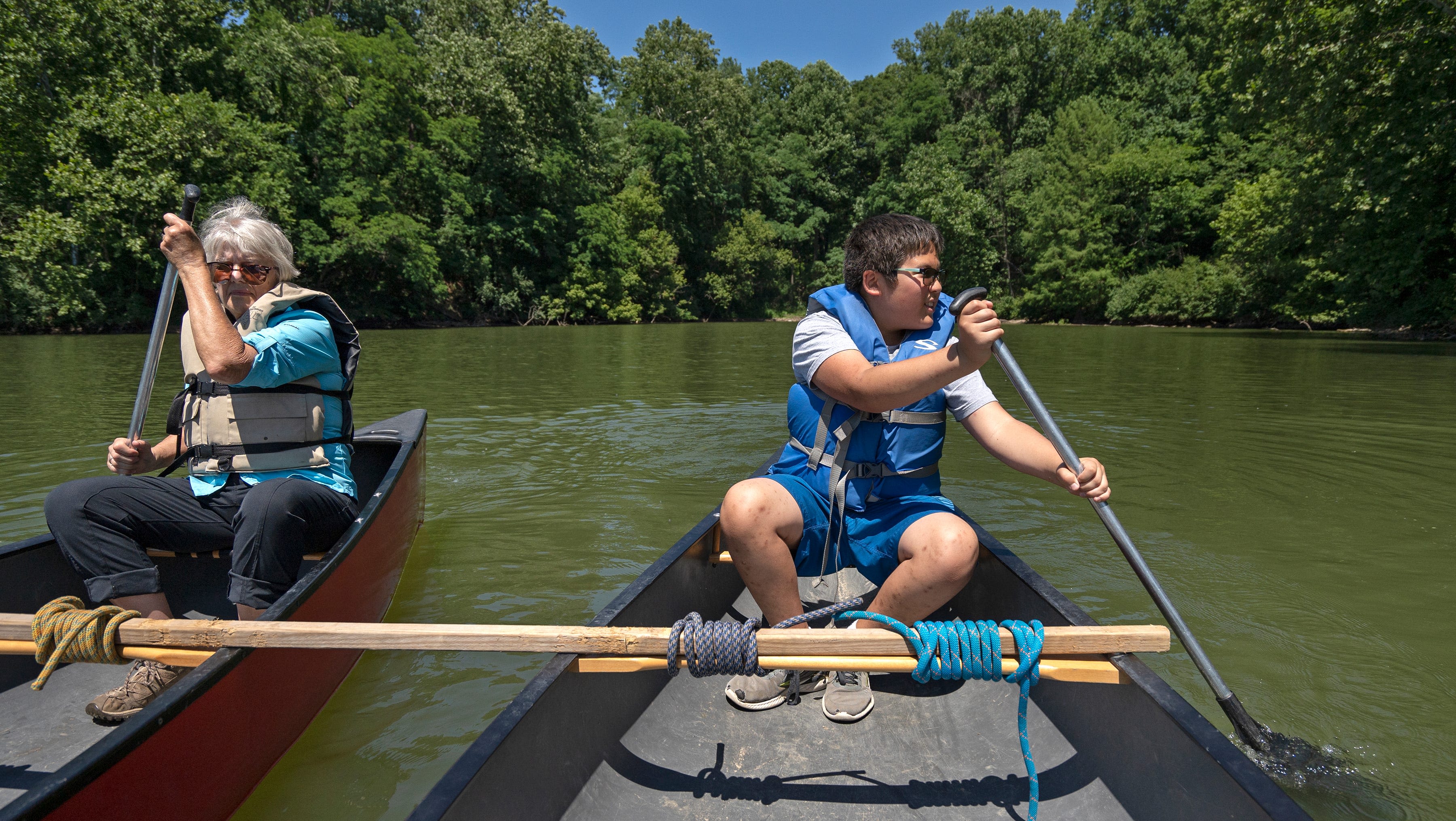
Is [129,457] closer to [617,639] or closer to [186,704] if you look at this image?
[186,704]

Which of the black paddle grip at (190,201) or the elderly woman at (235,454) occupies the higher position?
the black paddle grip at (190,201)

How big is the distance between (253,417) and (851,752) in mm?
2072

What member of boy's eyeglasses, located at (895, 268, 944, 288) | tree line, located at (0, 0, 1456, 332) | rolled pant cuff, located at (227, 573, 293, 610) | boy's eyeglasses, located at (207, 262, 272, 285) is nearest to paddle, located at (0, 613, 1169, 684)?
rolled pant cuff, located at (227, 573, 293, 610)

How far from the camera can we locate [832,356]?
219 cm

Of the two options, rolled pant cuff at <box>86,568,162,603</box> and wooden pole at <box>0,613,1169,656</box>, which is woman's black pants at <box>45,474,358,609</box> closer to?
rolled pant cuff at <box>86,568,162,603</box>

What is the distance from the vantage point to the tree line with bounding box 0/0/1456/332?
1812 cm

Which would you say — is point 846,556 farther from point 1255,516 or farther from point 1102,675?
point 1255,516

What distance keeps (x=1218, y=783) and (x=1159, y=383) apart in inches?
428

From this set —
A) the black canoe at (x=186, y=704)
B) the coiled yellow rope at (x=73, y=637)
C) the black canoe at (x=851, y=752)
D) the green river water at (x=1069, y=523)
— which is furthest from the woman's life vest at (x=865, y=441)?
the coiled yellow rope at (x=73, y=637)

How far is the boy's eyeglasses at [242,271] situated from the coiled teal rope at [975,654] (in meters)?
2.21

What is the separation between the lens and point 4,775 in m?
2.02

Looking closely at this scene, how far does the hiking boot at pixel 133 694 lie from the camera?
86.3 inches

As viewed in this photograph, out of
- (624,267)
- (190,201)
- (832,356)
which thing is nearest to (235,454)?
(190,201)

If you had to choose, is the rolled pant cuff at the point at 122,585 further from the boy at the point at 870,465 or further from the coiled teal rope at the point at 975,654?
the coiled teal rope at the point at 975,654
